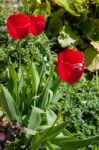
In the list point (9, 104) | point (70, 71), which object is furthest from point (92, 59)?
point (70, 71)

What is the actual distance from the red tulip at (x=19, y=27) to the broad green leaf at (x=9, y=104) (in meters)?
0.37

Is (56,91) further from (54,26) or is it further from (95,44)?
(54,26)

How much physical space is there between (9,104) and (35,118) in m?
0.21

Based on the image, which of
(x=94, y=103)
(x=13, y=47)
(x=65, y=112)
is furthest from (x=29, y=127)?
(x=13, y=47)

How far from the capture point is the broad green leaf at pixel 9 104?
3062 millimetres

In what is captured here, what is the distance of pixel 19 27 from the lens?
113 inches

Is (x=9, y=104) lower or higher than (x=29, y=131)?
higher

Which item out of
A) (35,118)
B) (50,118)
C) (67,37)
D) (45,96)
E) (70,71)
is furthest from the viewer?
(67,37)

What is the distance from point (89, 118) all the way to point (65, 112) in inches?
10.1

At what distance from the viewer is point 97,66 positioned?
482 cm

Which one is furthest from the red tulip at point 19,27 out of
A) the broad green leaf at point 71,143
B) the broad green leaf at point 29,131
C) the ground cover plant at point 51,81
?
the broad green leaf at point 71,143

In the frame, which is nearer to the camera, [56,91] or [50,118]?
[50,118]

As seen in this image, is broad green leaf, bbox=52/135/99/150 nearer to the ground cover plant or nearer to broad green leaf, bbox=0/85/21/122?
the ground cover plant

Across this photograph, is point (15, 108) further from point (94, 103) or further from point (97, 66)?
point (97, 66)
